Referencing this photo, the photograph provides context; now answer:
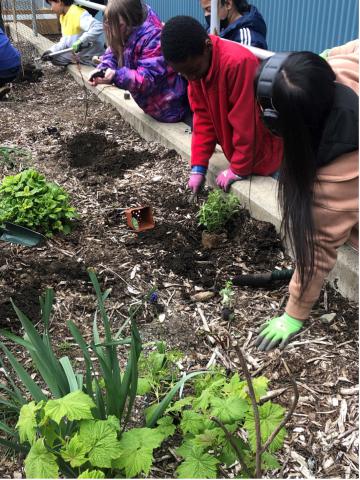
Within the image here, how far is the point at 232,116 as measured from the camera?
10.4 feet

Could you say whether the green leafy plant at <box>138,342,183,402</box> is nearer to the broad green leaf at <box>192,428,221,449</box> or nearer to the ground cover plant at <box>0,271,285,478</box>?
the ground cover plant at <box>0,271,285,478</box>

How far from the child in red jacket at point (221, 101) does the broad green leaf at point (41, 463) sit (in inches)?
85.5

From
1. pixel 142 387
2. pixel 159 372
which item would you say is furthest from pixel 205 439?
pixel 159 372

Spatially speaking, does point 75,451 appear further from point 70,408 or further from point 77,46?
point 77,46

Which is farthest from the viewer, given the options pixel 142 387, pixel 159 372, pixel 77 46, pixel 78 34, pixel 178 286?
pixel 78 34

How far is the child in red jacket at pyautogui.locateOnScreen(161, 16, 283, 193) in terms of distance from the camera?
293cm

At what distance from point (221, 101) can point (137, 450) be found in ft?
7.31

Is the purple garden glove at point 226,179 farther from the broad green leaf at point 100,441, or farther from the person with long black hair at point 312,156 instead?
the broad green leaf at point 100,441

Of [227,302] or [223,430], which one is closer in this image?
[223,430]

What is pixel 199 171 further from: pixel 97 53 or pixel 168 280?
pixel 97 53

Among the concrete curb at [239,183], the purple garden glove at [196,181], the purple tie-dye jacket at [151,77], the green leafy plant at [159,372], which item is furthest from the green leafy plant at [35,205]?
the purple tie-dye jacket at [151,77]

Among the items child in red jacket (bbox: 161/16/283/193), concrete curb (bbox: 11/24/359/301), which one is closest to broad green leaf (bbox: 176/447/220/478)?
concrete curb (bbox: 11/24/359/301)

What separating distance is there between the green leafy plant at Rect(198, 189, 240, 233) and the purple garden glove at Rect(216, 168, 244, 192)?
0.29 m

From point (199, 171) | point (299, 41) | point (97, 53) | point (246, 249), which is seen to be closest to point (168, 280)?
point (246, 249)
